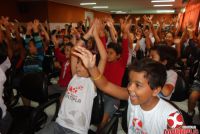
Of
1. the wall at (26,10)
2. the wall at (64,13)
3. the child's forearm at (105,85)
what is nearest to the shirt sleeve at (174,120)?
the child's forearm at (105,85)

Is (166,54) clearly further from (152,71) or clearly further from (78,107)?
(78,107)

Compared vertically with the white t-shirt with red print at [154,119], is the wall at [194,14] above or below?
above

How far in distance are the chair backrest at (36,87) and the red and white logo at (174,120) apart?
1435 mm

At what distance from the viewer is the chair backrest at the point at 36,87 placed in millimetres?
2228

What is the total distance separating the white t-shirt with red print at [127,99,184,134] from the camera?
1171 millimetres

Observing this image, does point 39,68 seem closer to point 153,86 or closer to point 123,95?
point 123,95

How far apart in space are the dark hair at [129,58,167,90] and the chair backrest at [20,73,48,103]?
1233 millimetres

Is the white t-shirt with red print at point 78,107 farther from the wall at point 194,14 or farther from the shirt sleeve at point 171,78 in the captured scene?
the wall at point 194,14

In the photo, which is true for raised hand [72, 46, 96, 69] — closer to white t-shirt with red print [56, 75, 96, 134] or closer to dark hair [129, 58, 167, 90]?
dark hair [129, 58, 167, 90]

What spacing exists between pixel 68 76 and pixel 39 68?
0.74 m

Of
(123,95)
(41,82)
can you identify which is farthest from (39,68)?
(123,95)

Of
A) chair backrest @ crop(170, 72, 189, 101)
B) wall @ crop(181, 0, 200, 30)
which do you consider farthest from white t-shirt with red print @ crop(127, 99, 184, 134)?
wall @ crop(181, 0, 200, 30)

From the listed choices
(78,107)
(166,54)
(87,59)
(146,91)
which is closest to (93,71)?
(87,59)

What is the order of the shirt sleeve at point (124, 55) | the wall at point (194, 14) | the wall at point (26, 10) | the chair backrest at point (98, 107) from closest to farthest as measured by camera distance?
the chair backrest at point (98, 107), the shirt sleeve at point (124, 55), the wall at point (194, 14), the wall at point (26, 10)
